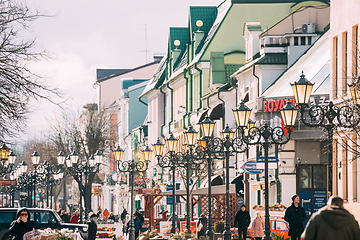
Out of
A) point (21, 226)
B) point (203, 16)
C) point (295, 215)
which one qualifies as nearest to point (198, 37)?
point (203, 16)

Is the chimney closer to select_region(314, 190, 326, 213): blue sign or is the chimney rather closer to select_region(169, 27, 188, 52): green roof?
select_region(169, 27, 188, 52): green roof

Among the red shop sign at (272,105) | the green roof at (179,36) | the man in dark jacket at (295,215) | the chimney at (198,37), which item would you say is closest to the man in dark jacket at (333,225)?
the man in dark jacket at (295,215)

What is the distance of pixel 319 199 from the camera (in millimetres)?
35344

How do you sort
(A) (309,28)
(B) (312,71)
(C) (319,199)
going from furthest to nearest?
(A) (309,28) → (B) (312,71) → (C) (319,199)

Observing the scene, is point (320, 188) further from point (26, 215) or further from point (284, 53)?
point (26, 215)

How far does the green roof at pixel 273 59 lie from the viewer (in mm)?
39625

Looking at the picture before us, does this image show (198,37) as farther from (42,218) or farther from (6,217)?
(6,217)

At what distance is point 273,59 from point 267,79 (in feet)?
3.34

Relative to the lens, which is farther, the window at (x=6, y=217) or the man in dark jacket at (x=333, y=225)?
the window at (x=6, y=217)

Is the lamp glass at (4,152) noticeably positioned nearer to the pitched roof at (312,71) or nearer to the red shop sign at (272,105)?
the red shop sign at (272,105)

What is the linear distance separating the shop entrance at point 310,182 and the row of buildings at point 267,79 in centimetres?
4

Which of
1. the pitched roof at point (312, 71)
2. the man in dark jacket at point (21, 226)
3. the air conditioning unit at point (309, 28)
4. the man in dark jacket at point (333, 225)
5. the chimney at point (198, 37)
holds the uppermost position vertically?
the chimney at point (198, 37)

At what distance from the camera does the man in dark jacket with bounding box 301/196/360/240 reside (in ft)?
36.4

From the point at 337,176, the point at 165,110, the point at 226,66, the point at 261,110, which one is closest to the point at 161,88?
the point at 165,110
